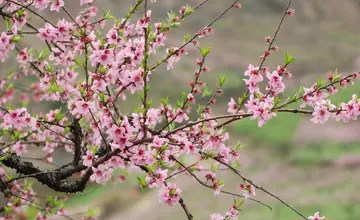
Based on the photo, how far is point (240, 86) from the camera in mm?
19438

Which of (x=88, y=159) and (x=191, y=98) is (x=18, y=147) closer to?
(x=88, y=159)

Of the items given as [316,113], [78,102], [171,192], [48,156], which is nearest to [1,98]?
[48,156]

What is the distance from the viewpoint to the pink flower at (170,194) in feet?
10.9

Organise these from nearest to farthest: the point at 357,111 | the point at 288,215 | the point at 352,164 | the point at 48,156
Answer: the point at 357,111 < the point at 48,156 < the point at 288,215 < the point at 352,164

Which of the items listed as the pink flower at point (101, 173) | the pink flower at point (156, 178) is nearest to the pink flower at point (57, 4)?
the pink flower at point (101, 173)

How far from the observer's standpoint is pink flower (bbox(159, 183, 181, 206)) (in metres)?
3.31

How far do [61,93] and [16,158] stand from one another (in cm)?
58

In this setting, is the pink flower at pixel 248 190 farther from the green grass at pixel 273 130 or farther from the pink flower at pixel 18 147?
the green grass at pixel 273 130

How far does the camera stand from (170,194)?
3.31 m

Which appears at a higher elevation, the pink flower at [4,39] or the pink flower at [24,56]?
the pink flower at [24,56]

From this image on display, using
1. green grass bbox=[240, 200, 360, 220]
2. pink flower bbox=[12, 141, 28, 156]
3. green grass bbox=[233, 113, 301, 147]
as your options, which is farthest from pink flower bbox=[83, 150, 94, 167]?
green grass bbox=[233, 113, 301, 147]

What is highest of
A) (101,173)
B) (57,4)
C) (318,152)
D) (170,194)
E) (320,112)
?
(318,152)

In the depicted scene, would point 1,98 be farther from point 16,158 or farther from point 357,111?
point 357,111

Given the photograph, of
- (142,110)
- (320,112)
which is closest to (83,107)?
(142,110)
